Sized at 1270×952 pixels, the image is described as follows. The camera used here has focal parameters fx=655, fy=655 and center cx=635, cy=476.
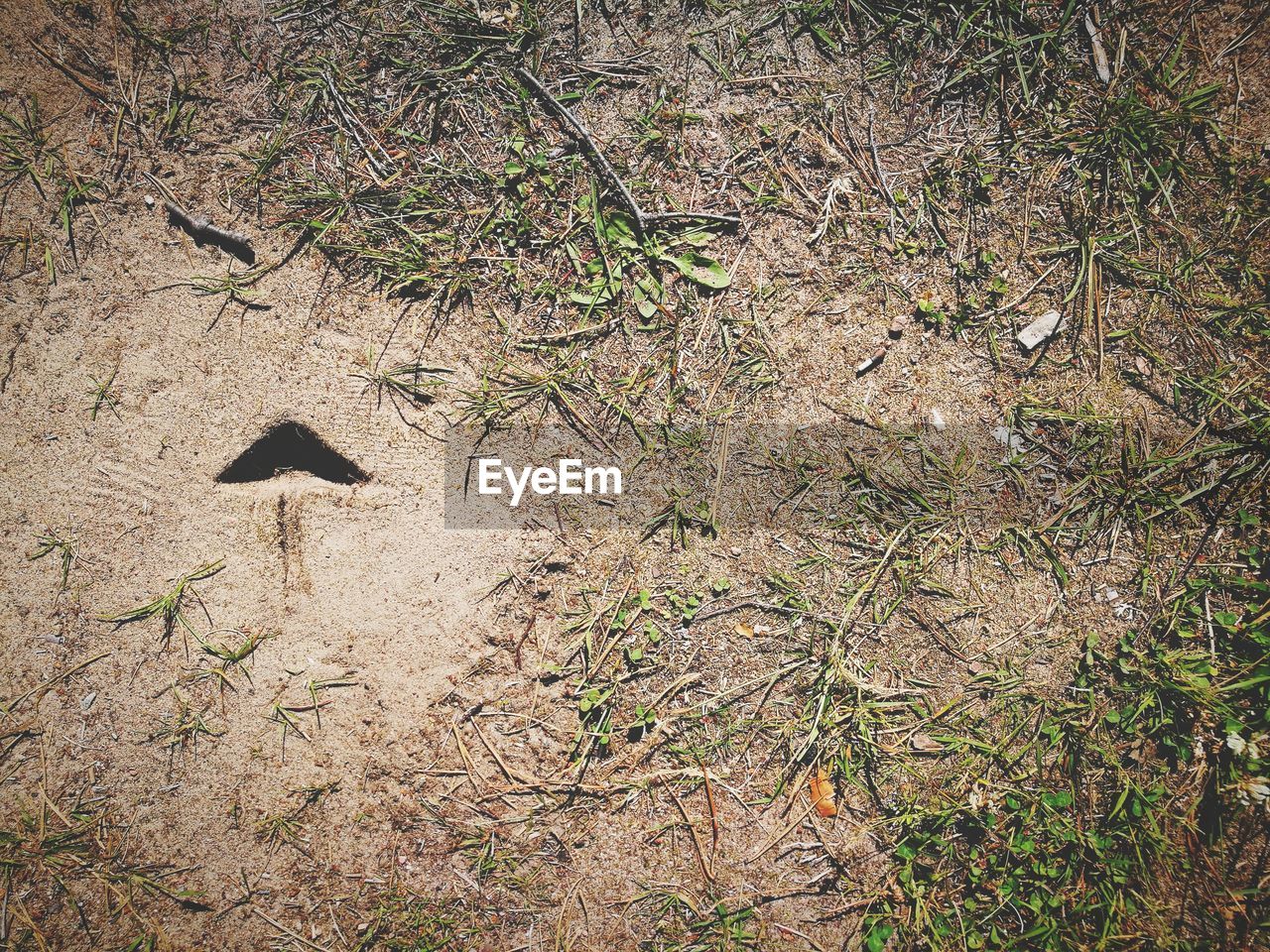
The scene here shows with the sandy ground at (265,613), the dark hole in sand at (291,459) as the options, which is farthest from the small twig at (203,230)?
the dark hole in sand at (291,459)

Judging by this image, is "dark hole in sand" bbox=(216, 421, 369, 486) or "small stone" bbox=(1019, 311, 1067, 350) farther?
"small stone" bbox=(1019, 311, 1067, 350)

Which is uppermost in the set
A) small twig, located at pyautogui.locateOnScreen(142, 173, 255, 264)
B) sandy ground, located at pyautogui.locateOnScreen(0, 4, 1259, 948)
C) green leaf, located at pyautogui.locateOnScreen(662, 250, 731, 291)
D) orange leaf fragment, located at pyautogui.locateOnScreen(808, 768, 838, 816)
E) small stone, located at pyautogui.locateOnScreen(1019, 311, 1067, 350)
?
small twig, located at pyautogui.locateOnScreen(142, 173, 255, 264)

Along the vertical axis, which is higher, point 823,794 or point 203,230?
point 203,230

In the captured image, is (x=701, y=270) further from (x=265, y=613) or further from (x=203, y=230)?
(x=265, y=613)

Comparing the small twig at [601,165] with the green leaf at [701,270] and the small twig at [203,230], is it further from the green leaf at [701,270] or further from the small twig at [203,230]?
the small twig at [203,230]

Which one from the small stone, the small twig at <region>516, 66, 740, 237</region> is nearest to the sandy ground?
the small twig at <region>516, 66, 740, 237</region>

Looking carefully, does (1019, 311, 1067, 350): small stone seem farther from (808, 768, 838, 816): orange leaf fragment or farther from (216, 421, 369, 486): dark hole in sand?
(216, 421, 369, 486): dark hole in sand

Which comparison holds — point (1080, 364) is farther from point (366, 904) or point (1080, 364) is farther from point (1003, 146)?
point (366, 904)

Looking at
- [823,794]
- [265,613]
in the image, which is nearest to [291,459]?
[265,613]

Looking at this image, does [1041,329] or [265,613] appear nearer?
[265,613]
